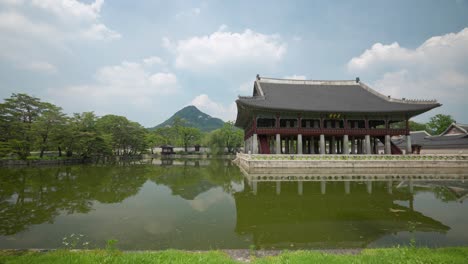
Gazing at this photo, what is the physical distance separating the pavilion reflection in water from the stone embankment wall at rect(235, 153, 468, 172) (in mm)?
8687

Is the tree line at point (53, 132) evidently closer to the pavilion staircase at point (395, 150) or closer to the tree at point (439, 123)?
the pavilion staircase at point (395, 150)

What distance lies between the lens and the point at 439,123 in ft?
219

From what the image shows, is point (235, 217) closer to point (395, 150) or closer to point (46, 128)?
point (395, 150)

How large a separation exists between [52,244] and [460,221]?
1398cm

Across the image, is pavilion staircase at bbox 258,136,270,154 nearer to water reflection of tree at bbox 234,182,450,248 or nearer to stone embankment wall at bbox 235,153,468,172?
stone embankment wall at bbox 235,153,468,172

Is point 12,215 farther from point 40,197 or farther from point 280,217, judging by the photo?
point 280,217

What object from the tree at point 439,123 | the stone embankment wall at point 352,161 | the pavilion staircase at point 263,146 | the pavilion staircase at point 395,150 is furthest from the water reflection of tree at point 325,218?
the tree at point 439,123

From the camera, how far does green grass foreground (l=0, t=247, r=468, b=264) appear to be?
4188 millimetres

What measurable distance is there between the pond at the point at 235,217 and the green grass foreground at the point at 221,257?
130 cm

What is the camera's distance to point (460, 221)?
8203mm

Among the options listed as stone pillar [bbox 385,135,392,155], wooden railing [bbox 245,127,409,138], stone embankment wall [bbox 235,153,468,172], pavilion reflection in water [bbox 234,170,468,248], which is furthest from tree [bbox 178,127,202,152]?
pavilion reflection in water [bbox 234,170,468,248]

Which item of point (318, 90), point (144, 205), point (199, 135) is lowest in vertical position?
point (144, 205)

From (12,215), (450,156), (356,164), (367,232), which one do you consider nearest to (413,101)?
(450,156)

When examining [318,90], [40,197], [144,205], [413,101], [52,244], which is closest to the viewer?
[52,244]
